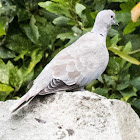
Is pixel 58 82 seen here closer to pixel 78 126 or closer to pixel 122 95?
pixel 78 126

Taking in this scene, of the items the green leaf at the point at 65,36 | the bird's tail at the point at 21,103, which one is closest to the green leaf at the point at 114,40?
the green leaf at the point at 65,36

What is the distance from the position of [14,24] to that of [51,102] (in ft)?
4.71

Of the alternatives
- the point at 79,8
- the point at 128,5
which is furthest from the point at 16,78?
the point at 128,5

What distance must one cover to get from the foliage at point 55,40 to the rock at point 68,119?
0.68m

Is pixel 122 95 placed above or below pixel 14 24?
below

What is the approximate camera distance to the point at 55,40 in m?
3.58

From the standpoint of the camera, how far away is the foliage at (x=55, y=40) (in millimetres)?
3199

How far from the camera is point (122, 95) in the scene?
325 centimetres

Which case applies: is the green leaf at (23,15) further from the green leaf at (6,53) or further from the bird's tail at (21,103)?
the bird's tail at (21,103)

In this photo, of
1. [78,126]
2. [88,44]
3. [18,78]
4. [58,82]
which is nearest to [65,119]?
[78,126]

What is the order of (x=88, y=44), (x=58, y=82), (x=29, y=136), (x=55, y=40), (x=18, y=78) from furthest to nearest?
(x=55, y=40) → (x=18, y=78) → (x=88, y=44) → (x=58, y=82) → (x=29, y=136)

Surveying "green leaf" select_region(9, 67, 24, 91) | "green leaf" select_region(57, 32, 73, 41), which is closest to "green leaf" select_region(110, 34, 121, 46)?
"green leaf" select_region(57, 32, 73, 41)

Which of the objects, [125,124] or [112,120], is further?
[125,124]

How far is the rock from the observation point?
7.50 feet
